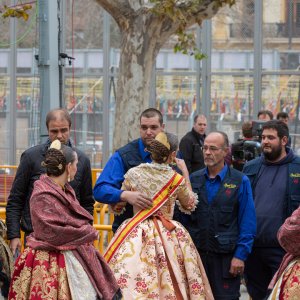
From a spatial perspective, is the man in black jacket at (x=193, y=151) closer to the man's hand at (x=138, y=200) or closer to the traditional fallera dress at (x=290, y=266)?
the man's hand at (x=138, y=200)

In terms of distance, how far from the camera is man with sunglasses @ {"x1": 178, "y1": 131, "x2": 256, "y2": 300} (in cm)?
851

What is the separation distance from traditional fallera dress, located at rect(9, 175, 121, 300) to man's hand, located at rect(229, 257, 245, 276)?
140 centimetres

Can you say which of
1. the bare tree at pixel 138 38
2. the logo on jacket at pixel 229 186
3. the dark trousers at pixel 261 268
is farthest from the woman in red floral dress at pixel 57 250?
the bare tree at pixel 138 38

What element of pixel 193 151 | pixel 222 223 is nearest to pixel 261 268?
pixel 222 223

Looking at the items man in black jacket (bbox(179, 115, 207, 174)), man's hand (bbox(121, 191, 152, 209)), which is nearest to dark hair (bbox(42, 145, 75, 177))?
man's hand (bbox(121, 191, 152, 209))

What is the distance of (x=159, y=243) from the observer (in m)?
8.15

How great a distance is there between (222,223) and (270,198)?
2.21ft

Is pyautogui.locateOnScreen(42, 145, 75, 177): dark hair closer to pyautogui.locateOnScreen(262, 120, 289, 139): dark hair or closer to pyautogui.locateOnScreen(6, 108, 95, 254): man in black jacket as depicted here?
pyautogui.locateOnScreen(6, 108, 95, 254): man in black jacket

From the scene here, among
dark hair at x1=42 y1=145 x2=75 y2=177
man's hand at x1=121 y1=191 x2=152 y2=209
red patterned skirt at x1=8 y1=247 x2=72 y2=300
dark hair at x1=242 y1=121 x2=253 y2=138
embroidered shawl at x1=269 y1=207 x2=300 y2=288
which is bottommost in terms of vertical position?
red patterned skirt at x1=8 y1=247 x2=72 y2=300

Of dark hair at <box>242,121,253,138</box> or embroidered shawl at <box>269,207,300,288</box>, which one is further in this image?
dark hair at <box>242,121,253,138</box>

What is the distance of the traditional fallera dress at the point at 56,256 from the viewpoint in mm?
7250

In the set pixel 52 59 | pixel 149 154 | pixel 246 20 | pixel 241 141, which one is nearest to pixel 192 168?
pixel 241 141

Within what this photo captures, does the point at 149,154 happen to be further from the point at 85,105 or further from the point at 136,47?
the point at 85,105

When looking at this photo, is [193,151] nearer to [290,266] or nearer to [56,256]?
[290,266]
